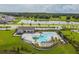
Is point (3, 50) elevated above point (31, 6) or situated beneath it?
situated beneath

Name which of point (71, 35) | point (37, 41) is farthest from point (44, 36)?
point (71, 35)

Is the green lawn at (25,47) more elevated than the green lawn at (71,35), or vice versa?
the green lawn at (71,35)

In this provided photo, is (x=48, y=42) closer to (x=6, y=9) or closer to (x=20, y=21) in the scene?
(x=20, y=21)

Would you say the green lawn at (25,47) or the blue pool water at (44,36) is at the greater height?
the blue pool water at (44,36)

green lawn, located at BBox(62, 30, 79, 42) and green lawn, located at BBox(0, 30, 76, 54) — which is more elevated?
green lawn, located at BBox(62, 30, 79, 42)

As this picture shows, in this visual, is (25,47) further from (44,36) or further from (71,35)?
(71,35)

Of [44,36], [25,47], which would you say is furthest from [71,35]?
[25,47]

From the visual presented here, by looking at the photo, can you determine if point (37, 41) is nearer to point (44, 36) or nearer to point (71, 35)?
point (44, 36)

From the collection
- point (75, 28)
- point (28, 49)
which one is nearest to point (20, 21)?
point (28, 49)

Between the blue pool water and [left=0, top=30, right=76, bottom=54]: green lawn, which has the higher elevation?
the blue pool water

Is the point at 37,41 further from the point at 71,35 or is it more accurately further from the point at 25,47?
the point at 71,35
